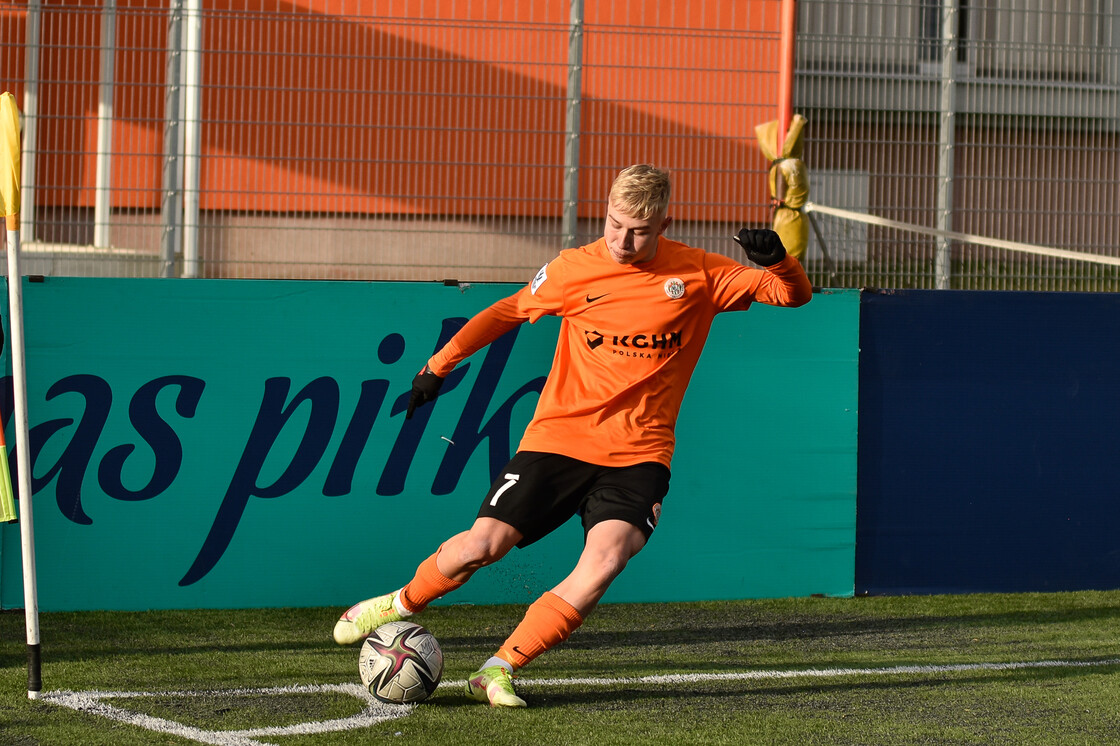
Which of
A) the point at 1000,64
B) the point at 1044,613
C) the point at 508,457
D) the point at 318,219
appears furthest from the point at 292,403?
the point at 1000,64

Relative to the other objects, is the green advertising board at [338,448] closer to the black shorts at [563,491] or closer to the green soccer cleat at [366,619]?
the green soccer cleat at [366,619]

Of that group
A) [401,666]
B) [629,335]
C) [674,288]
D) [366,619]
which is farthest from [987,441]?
[401,666]

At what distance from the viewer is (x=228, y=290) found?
6.02 meters

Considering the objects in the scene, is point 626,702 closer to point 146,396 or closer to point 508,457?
point 508,457

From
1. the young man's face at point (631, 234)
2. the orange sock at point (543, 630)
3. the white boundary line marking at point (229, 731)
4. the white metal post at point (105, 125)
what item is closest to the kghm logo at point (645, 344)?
the young man's face at point (631, 234)

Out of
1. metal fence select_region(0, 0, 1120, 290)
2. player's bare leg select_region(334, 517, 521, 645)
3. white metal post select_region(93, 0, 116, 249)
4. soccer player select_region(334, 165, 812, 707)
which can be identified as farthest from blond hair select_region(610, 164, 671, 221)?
white metal post select_region(93, 0, 116, 249)

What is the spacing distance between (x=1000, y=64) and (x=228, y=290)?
14.7 feet

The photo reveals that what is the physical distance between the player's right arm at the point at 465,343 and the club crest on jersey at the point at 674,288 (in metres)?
0.56

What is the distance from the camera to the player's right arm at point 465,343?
15.9 feet

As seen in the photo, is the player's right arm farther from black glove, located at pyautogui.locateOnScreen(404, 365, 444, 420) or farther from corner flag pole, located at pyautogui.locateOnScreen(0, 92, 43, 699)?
corner flag pole, located at pyautogui.locateOnScreen(0, 92, 43, 699)

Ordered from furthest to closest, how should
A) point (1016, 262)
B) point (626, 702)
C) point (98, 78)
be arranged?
point (1016, 262) < point (98, 78) < point (626, 702)

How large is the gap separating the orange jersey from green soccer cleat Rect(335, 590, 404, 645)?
766 mm

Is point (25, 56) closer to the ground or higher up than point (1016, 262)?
higher up

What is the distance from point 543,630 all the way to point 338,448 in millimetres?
2022
